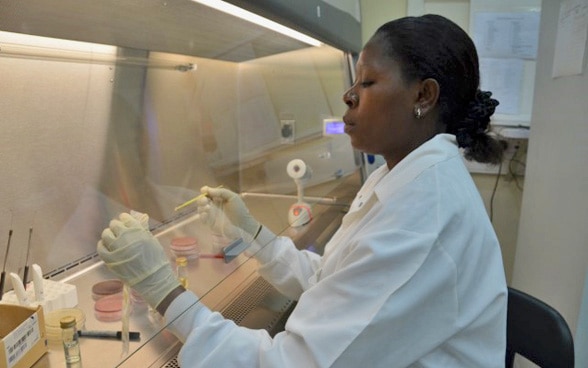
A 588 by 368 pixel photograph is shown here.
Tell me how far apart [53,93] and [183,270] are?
61cm

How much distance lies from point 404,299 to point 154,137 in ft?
3.79

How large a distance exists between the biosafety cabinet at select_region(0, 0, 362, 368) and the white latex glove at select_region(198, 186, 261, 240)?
82 mm

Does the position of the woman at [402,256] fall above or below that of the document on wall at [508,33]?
below

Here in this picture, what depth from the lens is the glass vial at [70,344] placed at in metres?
0.79

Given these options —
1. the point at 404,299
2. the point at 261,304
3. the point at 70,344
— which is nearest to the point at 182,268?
the point at 261,304

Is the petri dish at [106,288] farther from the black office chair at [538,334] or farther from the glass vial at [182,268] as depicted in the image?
the black office chair at [538,334]

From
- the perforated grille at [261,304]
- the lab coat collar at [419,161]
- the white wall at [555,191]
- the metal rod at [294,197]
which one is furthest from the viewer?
the metal rod at [294,197]

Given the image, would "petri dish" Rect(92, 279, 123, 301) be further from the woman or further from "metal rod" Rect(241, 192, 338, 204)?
"metal rod" Rect(241, 192, 338, 204)

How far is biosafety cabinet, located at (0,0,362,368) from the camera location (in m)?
1.02

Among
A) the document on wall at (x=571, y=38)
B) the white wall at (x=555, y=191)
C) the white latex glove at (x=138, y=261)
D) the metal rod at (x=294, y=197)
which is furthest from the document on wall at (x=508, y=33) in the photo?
the white latex glove at (x=138, y=261)

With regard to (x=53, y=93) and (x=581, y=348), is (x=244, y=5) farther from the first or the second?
(x=581, y=348)

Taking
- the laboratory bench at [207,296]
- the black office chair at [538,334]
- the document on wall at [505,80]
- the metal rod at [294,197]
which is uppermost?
the document on wall at [505,80]

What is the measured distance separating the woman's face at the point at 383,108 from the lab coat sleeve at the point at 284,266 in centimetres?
47

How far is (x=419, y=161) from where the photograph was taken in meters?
0.84
